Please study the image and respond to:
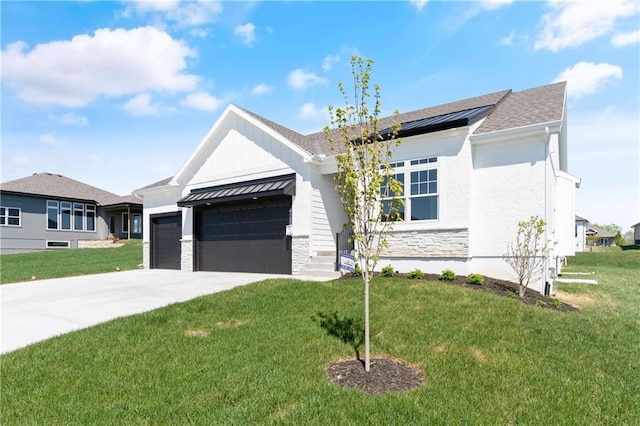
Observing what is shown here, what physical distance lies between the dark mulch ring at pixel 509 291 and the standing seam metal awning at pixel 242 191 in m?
4.95

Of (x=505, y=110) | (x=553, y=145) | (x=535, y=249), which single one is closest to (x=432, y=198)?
(x=535, y=249)

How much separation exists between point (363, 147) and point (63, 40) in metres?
11.4

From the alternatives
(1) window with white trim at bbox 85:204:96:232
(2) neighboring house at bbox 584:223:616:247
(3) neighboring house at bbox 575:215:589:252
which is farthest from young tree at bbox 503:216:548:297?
(2) neighboring house at bbox 584:223:616:247

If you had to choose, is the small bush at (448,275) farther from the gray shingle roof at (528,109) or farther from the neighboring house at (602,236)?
the neighboring house at (602,236)

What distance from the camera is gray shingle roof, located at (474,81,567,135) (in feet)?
31.1

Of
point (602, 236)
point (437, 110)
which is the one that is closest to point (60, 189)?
point (437, 110)

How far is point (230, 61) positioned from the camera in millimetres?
11219

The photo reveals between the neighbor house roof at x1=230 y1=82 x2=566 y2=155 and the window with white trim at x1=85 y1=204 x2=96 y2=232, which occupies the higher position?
the neighbor house roof at x1=230 y1=82 x2=566 y2=155

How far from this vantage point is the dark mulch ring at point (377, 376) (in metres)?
4.05

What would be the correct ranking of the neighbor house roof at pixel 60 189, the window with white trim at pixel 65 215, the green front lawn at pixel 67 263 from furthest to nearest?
the window with white trim at pixel 65 215 → the neighbor house roof at pixel 60 189 → the green front lawn at pixel 67 263

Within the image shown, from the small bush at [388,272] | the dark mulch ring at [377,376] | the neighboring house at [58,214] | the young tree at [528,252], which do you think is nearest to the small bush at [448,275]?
the small bush at [388,272]

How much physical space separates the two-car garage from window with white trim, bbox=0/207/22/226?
63.0 feet

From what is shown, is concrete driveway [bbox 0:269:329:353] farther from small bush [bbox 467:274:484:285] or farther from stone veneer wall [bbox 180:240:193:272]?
small bush [bbox 467:274:484:285]

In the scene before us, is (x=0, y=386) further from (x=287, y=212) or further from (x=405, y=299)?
(x=287, y=212)
